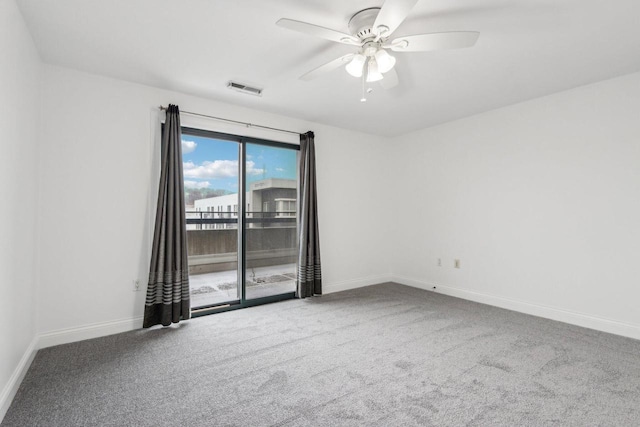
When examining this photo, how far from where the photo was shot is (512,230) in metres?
3.60

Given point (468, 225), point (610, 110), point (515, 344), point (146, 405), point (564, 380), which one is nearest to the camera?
point (146, 405)

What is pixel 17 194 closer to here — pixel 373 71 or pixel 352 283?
pixel 373 71

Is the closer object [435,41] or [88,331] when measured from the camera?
[435,41]

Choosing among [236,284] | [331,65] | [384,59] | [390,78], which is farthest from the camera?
[236,284]

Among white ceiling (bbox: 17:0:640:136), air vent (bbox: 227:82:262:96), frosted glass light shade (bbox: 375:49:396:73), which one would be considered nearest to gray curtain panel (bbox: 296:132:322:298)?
white ceiling (bbox: 17:0:640:136)

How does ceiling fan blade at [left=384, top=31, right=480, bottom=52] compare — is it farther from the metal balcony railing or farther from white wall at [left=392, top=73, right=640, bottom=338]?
the metal balcony railing

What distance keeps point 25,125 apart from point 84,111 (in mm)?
675

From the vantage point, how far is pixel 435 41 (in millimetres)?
1869

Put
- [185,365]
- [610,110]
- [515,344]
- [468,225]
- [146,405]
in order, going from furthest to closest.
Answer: [468,225]
[610,110]
[515,344]
[185,365]
[146,405]

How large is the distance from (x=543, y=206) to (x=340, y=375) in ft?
9.59

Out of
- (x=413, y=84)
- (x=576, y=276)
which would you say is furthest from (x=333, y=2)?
(x=576, y=276)

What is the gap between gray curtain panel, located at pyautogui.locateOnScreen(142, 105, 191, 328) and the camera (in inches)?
116

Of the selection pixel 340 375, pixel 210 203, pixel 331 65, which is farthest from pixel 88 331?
pixel 331 65

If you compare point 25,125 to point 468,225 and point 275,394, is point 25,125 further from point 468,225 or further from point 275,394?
point 468,225
